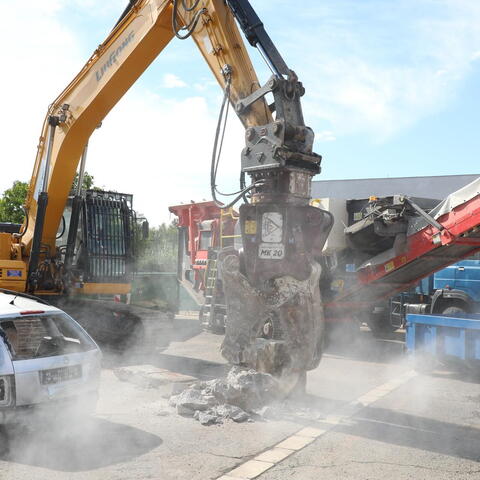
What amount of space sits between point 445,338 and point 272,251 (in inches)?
183

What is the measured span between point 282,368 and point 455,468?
2020mm

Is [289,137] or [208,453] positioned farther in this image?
[289,137]

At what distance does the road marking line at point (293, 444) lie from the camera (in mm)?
5324

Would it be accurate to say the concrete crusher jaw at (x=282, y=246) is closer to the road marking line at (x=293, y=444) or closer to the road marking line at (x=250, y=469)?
the road marking line at (x=293, y=444)

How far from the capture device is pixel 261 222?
6652mm

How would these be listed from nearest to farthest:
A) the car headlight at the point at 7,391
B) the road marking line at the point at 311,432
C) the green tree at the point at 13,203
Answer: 1. the car headlight at the point at 7,391
2. the road marking line at the point at 311,432
3. the green tree at the point at 13,203

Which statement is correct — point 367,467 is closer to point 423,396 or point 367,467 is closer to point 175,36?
point 423,396

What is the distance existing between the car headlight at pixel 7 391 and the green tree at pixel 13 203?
2015 cm

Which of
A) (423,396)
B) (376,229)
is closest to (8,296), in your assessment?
(423,396)

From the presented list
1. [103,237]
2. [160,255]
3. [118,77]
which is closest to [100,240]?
[103,237]

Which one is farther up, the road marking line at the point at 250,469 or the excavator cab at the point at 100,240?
the excavator cab at the point at 100,240

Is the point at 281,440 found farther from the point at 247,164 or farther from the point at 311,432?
the point at 247,164

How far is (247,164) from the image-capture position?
6.93 m

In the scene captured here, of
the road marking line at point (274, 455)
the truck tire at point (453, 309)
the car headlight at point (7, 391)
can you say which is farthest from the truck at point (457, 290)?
the car headlight at point (7, 391)
